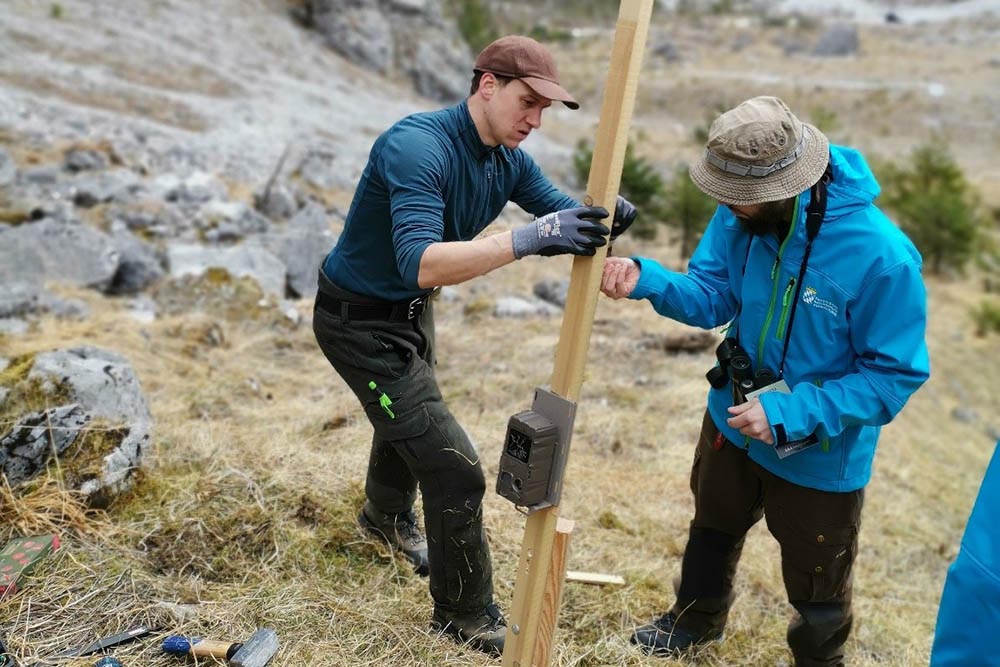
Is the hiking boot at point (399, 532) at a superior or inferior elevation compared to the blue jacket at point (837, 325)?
inferior

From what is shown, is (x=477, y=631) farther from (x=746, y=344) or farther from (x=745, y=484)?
(x=746, y=344)

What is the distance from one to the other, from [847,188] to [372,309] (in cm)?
160

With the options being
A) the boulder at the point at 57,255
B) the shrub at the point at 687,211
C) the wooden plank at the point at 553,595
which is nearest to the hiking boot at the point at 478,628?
the wooden plank at the point at 553,595

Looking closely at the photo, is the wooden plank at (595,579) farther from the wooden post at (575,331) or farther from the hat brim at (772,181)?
the hat brim at (772,181)

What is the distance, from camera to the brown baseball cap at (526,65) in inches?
101

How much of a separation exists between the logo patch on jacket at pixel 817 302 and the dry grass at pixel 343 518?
5.01 feet

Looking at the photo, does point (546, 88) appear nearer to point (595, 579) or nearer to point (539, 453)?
point (539, 453)

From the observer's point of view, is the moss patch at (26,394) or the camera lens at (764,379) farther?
the moss patch at (26,394)

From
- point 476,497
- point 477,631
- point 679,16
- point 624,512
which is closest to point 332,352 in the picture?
point 476,497

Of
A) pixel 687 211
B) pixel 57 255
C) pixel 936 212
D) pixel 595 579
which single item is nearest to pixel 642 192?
pixel 687 211

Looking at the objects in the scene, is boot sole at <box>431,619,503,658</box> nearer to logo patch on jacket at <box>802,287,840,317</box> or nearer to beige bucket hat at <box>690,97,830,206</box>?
logo patch on jacket at <box>802,287,840,317</box>

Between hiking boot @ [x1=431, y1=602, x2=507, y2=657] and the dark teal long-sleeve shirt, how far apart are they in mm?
1218

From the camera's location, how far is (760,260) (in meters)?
2.68

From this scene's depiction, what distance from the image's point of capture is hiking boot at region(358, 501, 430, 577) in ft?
12.0
